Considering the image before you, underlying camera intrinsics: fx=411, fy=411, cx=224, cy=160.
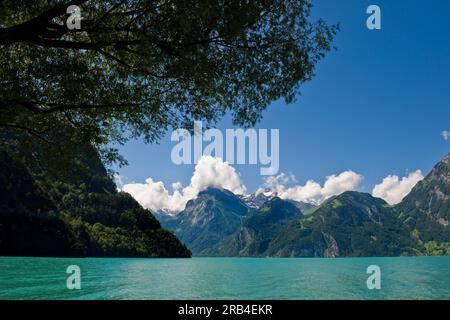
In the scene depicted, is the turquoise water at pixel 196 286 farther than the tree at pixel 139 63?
Yes

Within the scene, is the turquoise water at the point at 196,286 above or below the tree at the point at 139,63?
below

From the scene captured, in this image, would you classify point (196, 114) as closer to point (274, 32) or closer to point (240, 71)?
point (240, 71)

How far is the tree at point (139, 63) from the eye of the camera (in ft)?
40.1

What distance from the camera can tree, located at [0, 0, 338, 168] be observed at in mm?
12227

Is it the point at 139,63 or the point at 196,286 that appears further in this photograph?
the point at 196,286

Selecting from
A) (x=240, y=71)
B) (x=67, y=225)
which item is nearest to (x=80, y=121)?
(x=240, y=71)

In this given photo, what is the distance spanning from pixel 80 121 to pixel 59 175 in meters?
2.65

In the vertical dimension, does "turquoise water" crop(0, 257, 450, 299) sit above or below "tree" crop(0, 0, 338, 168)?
→ below

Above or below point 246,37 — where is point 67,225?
below

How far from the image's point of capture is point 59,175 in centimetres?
1750

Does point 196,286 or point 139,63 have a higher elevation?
point 139,63

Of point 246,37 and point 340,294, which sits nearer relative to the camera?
point 246,37

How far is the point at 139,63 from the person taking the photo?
15.1m

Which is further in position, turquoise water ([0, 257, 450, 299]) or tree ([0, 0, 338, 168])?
turquoise water ([0, 257, 450, 299])
